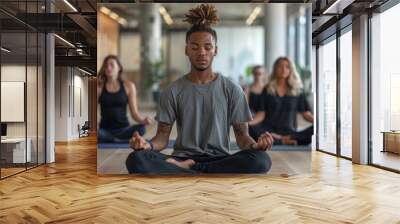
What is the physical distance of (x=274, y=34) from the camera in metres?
6.82

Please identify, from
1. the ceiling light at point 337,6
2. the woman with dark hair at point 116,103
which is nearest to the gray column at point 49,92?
the woman with dark hair at point 116,103

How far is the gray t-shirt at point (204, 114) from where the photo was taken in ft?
21.7

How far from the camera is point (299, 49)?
6805mm

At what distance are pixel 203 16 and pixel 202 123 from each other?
1742 mm

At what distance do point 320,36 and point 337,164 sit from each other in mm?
3418

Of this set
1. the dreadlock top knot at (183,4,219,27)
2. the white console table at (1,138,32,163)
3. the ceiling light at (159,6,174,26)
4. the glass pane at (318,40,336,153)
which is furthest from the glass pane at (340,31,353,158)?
the white console table at (1,138,32,163)

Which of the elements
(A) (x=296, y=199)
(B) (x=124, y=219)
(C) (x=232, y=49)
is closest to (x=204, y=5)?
(C) (x=232, y=49)

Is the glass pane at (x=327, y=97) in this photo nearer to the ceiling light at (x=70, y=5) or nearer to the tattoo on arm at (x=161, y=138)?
the tattoo on arm at (x=161, y=138)

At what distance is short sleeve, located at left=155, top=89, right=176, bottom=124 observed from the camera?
671 centimetres

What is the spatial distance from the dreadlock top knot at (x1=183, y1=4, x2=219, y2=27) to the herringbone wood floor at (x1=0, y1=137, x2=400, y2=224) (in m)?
2.52

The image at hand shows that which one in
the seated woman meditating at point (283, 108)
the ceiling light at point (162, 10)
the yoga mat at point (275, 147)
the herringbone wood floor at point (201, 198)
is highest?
the ceiling light at point (162, 10)

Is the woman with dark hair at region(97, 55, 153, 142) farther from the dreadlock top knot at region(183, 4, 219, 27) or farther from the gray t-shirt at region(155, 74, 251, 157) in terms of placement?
the dreadlock top knot at region(183, 4, 219, 27)

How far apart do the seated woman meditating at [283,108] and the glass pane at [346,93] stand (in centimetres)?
270

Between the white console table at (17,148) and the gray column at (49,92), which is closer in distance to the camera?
the white console table at (17,148)
